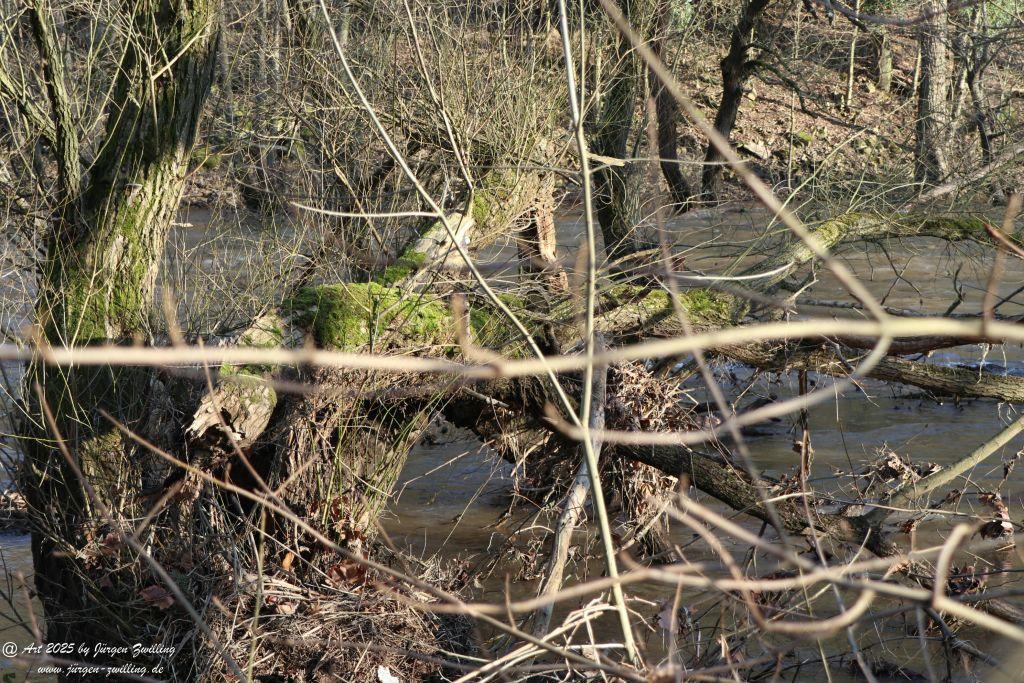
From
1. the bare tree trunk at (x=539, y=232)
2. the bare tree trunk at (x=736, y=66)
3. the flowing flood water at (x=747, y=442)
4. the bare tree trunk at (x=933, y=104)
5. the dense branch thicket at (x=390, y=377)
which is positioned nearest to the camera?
the dense branch thicket at (x=390, y=377)

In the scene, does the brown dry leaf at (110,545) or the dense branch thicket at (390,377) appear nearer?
the dense branch thicket at (390,377)

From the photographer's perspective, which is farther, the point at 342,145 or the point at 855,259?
the point at 855,259

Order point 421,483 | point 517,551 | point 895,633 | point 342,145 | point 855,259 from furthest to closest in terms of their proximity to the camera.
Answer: point 855,259
point 421,483
point 342,145
point 517,551
point 895,633

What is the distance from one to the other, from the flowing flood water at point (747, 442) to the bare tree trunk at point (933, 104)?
76 cm

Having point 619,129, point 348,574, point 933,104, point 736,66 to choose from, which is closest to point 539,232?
point 619,129

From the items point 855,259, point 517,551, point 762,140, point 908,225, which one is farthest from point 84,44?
point 762,140

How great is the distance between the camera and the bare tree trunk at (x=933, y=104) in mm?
8172

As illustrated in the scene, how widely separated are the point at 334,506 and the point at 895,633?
333cm

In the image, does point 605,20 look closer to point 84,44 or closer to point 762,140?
point 84,44

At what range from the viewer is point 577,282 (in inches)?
212

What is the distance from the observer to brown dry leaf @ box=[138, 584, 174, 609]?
Result: 455 cm

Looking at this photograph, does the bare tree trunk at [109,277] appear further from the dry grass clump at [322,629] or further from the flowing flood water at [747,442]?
the dry grass clump at [322,629]

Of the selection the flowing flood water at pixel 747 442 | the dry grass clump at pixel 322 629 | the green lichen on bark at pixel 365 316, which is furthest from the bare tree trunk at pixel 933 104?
the dry grass clump at pixel 322 629

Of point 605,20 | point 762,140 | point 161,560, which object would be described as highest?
point 605,20
